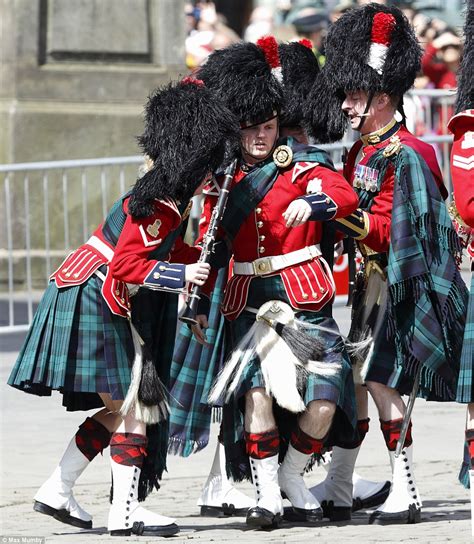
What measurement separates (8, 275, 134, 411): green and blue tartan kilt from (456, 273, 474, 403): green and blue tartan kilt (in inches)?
47.2

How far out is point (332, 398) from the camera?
19.2 ft

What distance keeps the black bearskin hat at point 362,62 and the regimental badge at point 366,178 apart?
0.23 meters

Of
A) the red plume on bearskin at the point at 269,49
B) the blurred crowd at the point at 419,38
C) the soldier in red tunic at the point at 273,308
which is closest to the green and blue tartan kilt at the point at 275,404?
the soldier in red tunic at the point at 273,308

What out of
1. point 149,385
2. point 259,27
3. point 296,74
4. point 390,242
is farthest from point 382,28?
point 259,27

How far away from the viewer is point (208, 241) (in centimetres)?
577

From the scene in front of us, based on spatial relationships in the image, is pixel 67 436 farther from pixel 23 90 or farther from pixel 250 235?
pixel 23 90

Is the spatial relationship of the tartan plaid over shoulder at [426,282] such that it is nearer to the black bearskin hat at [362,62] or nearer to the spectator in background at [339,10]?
the black bearskin hat at [362,62]

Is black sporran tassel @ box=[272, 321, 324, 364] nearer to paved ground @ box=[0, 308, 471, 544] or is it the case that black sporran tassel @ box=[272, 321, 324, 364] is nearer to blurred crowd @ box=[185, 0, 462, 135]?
paved ground @ box=[0, 308, 471, 544]

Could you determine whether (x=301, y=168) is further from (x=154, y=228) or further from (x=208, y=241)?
(x=154, y=228)

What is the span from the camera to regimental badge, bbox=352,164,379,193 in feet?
20.0

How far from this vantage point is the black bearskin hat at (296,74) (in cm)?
629

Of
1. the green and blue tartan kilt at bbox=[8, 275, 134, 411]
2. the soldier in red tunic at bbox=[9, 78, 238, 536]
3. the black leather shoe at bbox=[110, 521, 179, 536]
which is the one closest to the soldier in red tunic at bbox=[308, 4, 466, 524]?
the soldier in red tunic at bbox=[9, 78, 238, 536]

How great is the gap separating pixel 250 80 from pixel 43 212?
510 centimetres

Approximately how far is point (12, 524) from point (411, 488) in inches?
59.7
